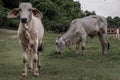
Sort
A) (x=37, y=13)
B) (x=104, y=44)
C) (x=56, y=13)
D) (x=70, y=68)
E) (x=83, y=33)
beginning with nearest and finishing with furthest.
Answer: (x=37, y=13) → (x=70, y=68) → (x=83, y=33) → (x=104, y=44) → (x=56, y=13)

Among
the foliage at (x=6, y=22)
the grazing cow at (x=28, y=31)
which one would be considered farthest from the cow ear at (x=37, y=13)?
the foliage at (x=6, y=22)

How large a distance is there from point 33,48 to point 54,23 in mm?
31795

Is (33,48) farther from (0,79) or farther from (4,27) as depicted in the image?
(4,27)

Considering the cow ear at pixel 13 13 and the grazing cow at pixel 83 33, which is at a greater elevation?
the cow ear at pixel 13 13

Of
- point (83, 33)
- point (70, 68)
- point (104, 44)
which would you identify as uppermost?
point (83, 33)

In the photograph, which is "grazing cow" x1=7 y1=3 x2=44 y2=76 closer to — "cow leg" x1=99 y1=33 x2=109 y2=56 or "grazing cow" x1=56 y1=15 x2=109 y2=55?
"grazing cow" x1=56 y1=15 x2=109 y2=55

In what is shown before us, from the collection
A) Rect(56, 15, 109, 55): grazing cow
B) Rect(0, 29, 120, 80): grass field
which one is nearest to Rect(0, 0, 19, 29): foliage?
Rect(56, 15, 109, 55): grazing cow

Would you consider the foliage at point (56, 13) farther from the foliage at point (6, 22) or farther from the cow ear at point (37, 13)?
the cow ear at point (37, 13)

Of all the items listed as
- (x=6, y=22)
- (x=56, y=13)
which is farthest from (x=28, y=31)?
(x=56, y=13)

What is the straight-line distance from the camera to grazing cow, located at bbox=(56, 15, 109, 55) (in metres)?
20.2

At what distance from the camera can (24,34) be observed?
12578 millimetres

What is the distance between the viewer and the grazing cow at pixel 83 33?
66.4 feet

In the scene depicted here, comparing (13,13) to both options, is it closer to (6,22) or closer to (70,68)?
(70,68)

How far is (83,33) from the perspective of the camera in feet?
67.5
